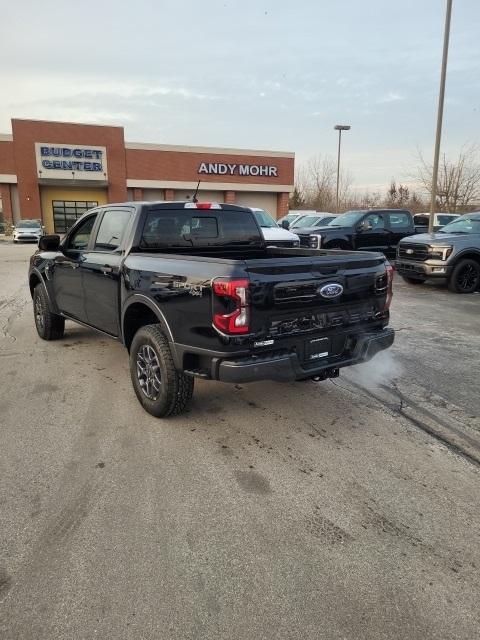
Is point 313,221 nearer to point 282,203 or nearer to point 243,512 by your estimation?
point 243,512

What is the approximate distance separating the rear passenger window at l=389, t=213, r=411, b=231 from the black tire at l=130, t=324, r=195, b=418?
12.4 meters

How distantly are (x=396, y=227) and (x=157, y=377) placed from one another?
41.6ft

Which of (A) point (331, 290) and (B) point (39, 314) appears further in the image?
(B) point (39, 314)

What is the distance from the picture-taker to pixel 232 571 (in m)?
2.42

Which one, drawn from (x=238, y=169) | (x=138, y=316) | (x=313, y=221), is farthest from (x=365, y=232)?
(x=238, y=169)

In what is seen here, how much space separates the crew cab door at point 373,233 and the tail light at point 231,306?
1183 cm

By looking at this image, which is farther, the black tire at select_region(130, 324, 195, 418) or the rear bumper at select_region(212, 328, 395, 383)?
the black tire at select_region(130, 324, 195, 418)

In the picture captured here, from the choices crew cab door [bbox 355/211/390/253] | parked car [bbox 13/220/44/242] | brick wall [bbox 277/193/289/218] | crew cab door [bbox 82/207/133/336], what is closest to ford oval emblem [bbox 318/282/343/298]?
crew cab door [bbox 82/207/133/336]

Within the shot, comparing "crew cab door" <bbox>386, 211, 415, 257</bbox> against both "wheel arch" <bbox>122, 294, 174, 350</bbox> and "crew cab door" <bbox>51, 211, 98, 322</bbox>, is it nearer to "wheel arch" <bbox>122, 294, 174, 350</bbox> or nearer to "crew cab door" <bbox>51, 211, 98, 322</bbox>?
"crew cab door" <bbox>51, 211, 98, 322</bbox>

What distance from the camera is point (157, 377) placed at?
13.4ft

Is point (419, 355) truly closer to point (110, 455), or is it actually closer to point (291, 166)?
point (110, 455)

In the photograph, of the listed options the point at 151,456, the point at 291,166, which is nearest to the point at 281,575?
the point at 151,456

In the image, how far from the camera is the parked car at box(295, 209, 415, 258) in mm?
14273

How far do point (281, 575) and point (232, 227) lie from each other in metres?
3.73
